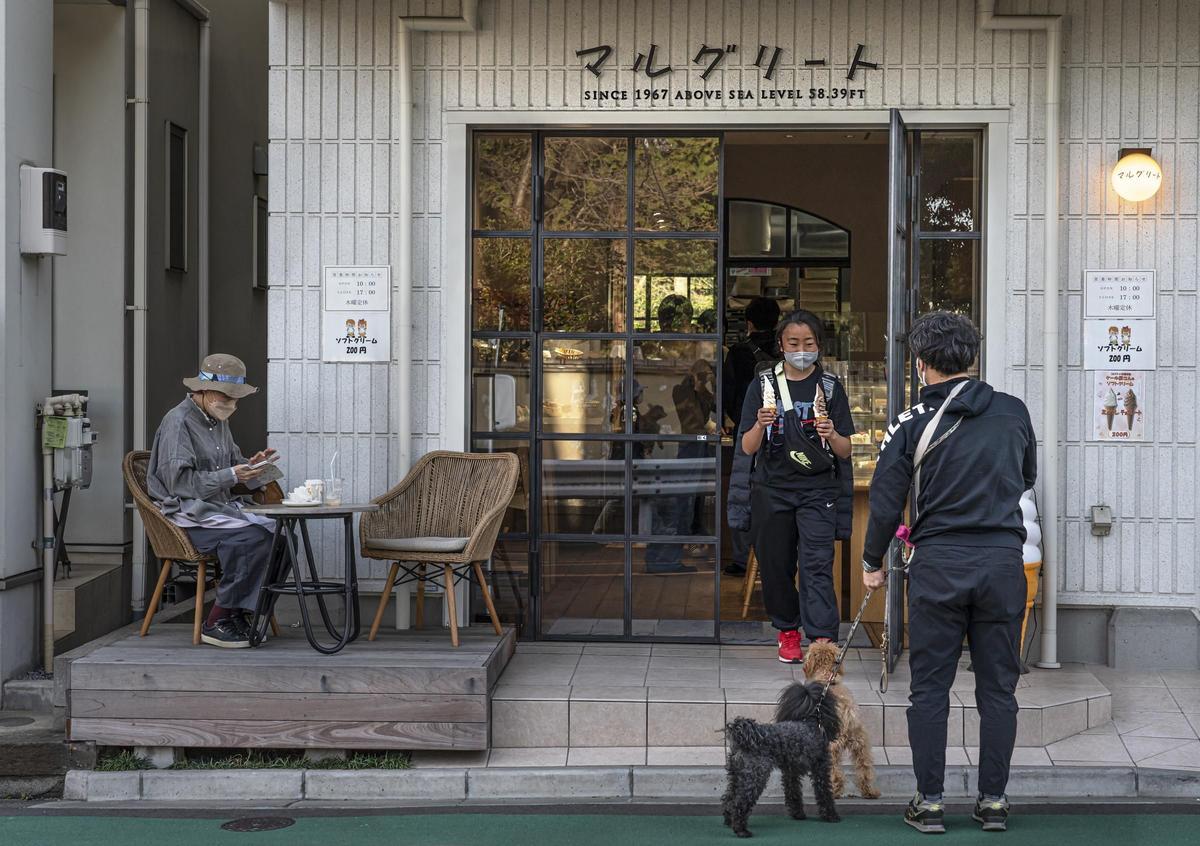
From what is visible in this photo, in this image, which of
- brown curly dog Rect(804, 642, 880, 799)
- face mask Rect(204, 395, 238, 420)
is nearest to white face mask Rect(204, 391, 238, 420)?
face mask Rect(204, 395, 238, 420)

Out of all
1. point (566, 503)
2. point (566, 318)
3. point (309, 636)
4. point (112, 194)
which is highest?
point (112, 194)

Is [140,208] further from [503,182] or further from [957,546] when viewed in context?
[957,546]

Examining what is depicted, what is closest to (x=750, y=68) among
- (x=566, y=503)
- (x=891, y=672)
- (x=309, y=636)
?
(x=566, y=503)

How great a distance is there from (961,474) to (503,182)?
3.71 m

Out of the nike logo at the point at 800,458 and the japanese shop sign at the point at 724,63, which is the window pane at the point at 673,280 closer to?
the japanese shop sign at the point at 724,63

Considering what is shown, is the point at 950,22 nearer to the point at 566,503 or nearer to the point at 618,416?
the point at 618,416

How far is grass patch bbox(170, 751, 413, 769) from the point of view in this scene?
6.54 metres

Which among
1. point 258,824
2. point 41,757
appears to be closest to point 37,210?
point 41,757

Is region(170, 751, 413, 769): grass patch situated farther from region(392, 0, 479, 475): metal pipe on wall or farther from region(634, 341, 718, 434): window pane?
region(634, 341, 718, 434): window pane

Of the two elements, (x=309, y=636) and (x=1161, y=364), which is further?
(x=1161, y=364)

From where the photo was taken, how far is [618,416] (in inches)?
325

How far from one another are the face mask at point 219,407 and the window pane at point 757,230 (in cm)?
728

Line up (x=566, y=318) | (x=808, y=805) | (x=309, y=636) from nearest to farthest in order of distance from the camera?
(x=808, y=805), (x=309, y=636), (x=566, y=318)

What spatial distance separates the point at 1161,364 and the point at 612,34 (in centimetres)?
357
